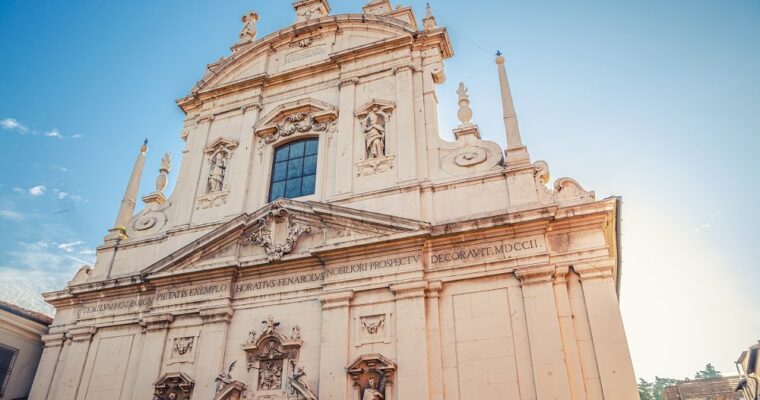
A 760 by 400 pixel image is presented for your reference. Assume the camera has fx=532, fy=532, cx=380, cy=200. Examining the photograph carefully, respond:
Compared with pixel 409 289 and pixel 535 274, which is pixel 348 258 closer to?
pixel 409 289

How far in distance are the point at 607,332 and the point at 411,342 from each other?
317 centimetres

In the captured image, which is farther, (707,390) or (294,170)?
(707,390)

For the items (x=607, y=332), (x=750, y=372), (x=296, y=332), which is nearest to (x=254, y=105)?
(x=296, y=332)

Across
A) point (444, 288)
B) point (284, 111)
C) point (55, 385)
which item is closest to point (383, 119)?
point (284, 111)

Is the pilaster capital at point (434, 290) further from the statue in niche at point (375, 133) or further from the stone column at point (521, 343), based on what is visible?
the statue in niche at point (375, 133)

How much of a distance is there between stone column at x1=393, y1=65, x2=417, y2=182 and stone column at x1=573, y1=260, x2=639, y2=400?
4.05 meters

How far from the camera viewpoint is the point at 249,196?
507 inches

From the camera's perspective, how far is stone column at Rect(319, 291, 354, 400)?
9.27m

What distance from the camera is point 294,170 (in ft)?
42.8

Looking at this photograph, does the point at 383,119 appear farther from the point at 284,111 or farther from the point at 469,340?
the point at 469,340

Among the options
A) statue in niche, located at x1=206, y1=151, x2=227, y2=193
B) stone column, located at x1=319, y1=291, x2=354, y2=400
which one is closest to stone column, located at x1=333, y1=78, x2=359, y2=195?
stone column, located at x1=319, y1=291, x2=354, y2=400

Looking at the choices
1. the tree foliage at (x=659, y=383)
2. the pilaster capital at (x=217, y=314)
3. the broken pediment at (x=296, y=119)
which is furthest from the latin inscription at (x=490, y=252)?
the tree foliage at (x=659, y=383)

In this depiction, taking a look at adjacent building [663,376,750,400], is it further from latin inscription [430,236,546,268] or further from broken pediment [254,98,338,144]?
broken pediment [254,98,338,144]

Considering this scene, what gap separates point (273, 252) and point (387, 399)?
388 centimetres
